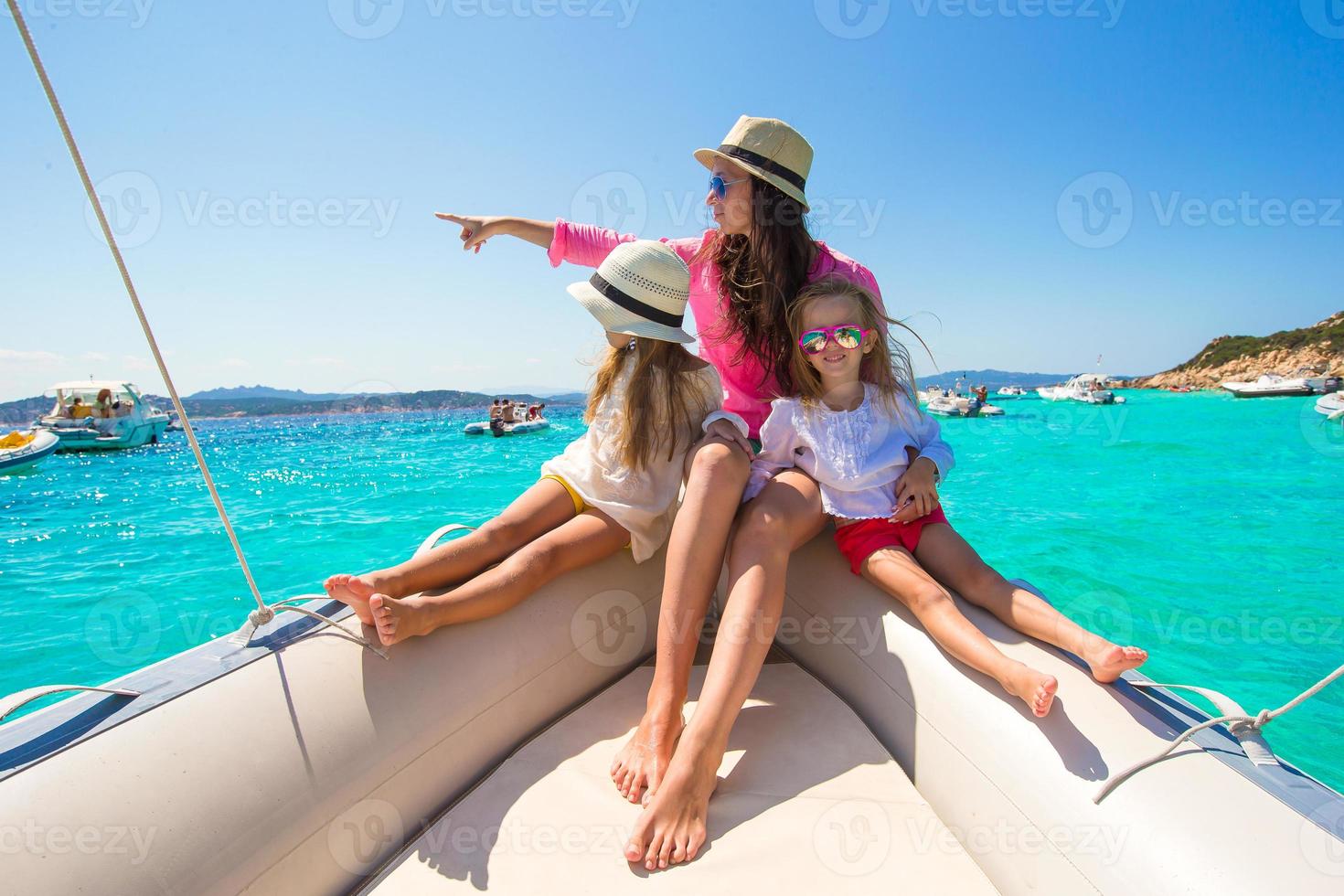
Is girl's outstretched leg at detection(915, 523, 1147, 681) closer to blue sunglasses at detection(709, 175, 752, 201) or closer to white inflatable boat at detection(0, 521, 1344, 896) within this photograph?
white inflatable boat at detection(0, 521, 1344, 896)

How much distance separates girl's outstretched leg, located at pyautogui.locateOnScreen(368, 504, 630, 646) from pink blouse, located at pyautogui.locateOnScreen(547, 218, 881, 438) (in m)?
0.72

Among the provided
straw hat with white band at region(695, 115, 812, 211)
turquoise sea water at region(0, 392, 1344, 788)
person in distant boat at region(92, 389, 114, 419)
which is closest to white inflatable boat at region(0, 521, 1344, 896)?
straw hat with white band at region(695, 115, 812, 211)

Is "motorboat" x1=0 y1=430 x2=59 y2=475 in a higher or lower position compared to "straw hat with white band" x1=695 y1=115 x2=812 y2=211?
lower

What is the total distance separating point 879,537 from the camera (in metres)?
1.91

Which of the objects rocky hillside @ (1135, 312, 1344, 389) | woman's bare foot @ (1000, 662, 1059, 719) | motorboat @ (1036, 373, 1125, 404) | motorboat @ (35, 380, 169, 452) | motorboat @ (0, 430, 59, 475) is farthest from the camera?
rocky hillside @ (1135, 312, 1344, 389)

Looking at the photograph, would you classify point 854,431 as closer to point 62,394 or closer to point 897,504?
point 897,504

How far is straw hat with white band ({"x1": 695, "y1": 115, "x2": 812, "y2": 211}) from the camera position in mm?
2217

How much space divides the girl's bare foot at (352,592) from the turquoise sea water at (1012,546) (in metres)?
3.81

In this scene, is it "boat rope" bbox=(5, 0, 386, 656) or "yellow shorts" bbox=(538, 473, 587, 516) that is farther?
"yellow shorts" bbox=(538, 473, 587, 516)

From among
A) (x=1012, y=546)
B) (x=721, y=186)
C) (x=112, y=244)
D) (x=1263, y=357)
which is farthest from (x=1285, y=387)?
(x=112, y=244)

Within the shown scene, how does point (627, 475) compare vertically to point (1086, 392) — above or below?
above

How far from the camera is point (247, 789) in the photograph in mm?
1173

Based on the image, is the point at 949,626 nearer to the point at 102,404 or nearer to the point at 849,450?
the point at 849,450

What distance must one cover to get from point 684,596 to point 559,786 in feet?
1.76
